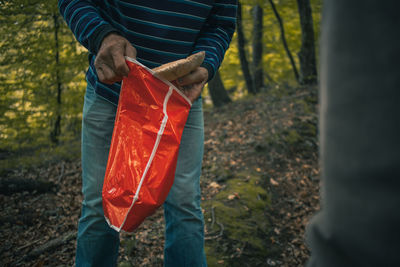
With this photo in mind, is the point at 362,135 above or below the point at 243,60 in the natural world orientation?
below

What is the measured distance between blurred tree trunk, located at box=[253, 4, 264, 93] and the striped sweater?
7875mm

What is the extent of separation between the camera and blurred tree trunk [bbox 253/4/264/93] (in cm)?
884

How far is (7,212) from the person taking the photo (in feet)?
9.46

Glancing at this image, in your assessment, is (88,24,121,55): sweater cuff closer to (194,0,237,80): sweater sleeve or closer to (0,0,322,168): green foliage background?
(194,0,237,80): sweater sleeve

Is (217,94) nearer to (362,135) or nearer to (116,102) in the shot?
(116,102)

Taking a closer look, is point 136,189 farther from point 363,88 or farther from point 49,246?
point 49,246

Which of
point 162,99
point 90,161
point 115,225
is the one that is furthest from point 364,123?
point 90,161

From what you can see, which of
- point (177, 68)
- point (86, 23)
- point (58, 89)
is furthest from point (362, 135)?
point (58, 89)

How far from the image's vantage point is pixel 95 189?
141 centimetres

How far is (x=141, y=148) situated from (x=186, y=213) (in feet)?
1.59

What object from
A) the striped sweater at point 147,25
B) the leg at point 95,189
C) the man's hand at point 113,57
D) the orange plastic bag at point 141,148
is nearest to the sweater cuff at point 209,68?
the striped sweater at point 147,25

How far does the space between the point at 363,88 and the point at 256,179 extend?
10.7ft

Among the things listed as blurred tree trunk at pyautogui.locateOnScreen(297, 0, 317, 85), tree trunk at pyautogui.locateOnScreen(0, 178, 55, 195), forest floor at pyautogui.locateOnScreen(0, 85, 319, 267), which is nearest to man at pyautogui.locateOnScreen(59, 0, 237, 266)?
forest floor at pyautogui.locateOnScreen(0, 85, 319, 267)

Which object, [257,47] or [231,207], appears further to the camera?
[257,47]
